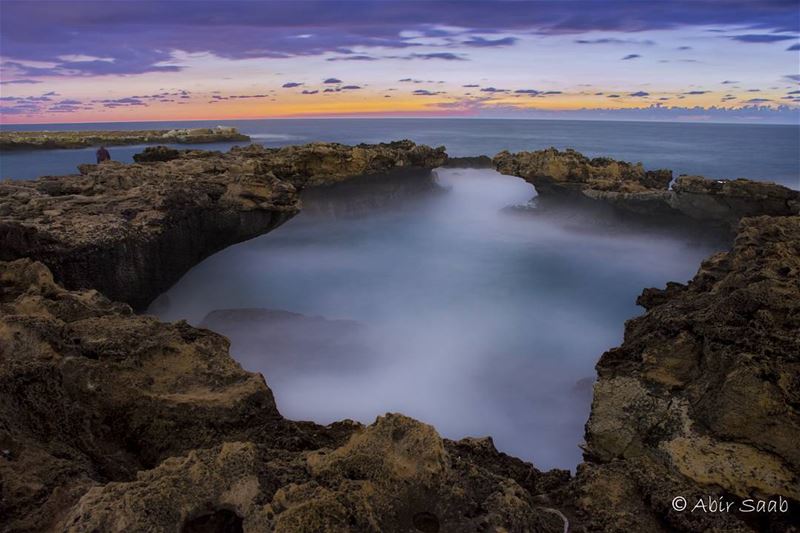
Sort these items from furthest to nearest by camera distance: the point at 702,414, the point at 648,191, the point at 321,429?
the point at 648,191 < the point at 702,414 < the point at 321,429

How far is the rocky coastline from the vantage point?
240 centimetres

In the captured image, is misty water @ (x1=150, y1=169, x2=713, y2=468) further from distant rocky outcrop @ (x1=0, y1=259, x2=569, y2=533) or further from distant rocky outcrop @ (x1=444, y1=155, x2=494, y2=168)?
distant rocky outcrop @ (x1=444, y1=155, x2=494, y2=168)

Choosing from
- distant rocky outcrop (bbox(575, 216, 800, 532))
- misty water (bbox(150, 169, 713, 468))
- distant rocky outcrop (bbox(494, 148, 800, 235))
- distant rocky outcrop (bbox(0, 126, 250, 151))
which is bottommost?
misty water (bbox(150, 169, 713, 468))

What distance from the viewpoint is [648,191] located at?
12102 mm

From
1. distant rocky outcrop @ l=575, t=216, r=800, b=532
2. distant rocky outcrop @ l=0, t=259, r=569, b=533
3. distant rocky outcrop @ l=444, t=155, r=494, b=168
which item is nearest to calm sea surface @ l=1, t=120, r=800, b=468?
distant rocky outcrop @ l=575, t=216, r=800, b=532

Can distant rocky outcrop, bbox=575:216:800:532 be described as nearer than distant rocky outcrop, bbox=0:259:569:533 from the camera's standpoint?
No

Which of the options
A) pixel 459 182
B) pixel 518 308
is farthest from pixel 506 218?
pixel 518 308

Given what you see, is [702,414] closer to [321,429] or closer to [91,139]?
[321,429]

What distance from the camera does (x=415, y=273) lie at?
484 inches

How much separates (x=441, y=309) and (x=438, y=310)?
8cm

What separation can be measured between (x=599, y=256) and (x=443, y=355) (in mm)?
5909

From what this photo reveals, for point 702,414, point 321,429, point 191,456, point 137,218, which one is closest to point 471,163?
point 137,218

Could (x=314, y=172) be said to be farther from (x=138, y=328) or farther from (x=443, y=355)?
(x=138, y=328)

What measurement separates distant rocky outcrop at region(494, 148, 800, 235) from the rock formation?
24.2 feet
